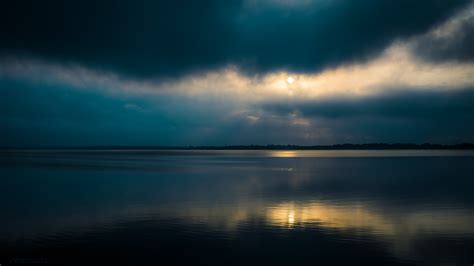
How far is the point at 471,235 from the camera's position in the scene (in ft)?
50.2

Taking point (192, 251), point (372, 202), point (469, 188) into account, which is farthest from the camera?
point (469, 188)

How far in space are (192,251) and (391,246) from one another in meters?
6.90

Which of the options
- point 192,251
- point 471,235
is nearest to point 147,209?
point 192,251

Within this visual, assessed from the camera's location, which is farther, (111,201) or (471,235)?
(111,201)

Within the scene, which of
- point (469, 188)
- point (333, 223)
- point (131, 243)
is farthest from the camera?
point (469, 188)

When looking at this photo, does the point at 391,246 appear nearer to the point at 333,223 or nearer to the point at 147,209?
the point at 333,223

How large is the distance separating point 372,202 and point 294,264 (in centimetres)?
1432

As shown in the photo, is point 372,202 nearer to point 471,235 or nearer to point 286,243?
point 471,235

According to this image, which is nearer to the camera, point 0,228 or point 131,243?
point 131,243

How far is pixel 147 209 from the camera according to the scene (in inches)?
843

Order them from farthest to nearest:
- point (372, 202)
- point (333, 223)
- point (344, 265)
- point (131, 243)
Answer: point (372, 202)
point (333, 223)
point (131, 243)
point (344, 265)

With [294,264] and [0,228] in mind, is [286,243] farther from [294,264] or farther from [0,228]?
[0,228]

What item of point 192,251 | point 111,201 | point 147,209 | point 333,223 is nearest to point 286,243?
point 192,251

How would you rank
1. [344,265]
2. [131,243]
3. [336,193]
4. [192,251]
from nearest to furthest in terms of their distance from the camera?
[344,265] → [192,251] → [131,243] → [336,193]
